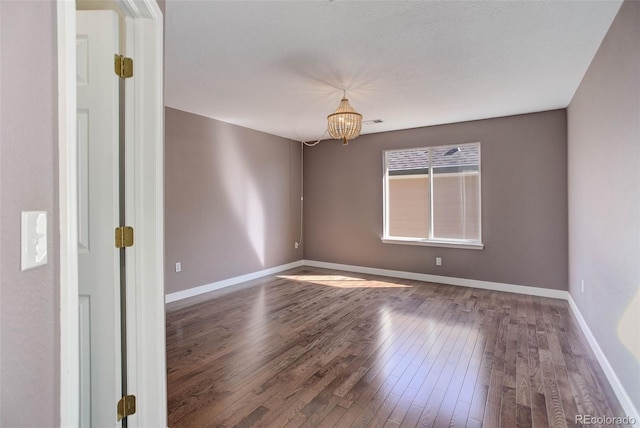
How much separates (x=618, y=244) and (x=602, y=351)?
93 cm

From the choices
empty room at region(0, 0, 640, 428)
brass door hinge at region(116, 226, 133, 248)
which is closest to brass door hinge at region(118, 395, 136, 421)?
empty room at region(0, 0, 640, 428)

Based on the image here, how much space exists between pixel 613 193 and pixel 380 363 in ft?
6.65

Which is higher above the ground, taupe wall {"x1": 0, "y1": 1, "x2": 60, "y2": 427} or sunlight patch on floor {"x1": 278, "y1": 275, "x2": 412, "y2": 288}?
taupe wall {"x1": 0, "y1": 1, "x2": 60, "y2": 427}

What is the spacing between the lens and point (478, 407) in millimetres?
1911

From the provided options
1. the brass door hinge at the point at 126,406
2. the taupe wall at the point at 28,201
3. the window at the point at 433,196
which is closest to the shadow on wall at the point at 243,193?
the window at the point at 433,196

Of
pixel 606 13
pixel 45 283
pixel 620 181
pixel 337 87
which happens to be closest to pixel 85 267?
pixel 45 283

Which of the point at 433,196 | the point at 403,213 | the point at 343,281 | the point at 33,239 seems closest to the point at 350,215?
the point at 403,213

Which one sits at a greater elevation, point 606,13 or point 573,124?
point 606,13

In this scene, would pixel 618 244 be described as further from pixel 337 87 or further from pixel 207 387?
pixel 207 387

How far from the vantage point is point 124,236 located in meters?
1.37

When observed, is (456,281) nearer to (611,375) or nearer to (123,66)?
(611,375)

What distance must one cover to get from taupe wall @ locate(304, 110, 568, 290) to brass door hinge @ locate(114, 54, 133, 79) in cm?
442

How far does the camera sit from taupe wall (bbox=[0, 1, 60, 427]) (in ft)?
2.02

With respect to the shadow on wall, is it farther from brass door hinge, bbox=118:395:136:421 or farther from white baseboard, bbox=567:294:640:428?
white baseboard, bbox=567:294:640:428
